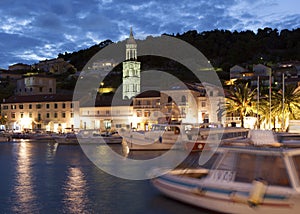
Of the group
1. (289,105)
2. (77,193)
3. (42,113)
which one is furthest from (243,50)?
(77,193)

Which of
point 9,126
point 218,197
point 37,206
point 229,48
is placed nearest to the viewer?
point 218,197

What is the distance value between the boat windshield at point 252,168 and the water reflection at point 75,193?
593cm

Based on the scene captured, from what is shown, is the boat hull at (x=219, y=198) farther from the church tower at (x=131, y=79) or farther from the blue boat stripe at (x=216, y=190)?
the church tower at (x=131, y=79)

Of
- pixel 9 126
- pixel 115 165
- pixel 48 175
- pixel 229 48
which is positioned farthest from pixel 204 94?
pixel 229 48

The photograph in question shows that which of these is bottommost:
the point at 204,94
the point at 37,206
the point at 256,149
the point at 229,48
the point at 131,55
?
the point at 37,206

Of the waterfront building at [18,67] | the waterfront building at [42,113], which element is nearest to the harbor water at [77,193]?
the waterfront building at [42,113]

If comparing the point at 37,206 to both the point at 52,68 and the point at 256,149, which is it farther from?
the point at 52,68

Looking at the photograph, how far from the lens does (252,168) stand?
1531 centimetres

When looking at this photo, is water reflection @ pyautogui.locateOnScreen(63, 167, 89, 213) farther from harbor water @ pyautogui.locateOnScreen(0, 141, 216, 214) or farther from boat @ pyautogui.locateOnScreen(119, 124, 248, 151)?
boat @ pyautogui.locateOnScreen(119, 124, 248, 151)

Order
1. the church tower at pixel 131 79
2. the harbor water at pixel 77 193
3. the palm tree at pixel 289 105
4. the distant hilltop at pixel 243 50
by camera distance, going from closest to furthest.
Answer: the harbor water at pixel 77 193 < the palm tree at pixel 289 105 < the church tower at pixel 131 79 < the distant hilltop at pixel 243 50

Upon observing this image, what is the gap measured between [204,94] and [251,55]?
3836 inches

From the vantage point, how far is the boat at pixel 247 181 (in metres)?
13.7

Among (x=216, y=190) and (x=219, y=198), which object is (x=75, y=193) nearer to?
(x=216, y=190)

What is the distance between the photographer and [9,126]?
94062 mm
